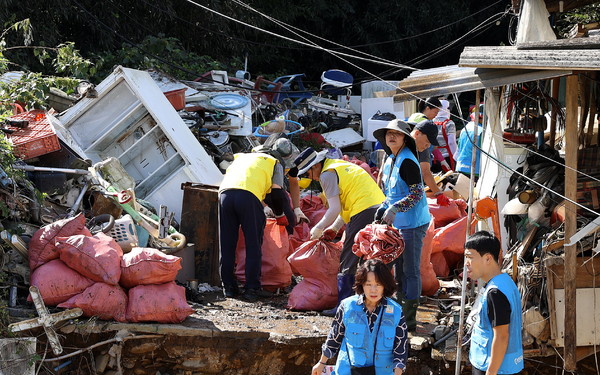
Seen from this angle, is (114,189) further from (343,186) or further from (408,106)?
(408,106)

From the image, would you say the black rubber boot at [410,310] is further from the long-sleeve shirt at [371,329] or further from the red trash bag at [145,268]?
the red trash bag at [145,268]

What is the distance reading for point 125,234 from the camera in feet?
23.8

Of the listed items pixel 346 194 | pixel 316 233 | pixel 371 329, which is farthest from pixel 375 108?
pixel 371 329

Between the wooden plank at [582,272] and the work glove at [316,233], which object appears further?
the work glove at [316,233]

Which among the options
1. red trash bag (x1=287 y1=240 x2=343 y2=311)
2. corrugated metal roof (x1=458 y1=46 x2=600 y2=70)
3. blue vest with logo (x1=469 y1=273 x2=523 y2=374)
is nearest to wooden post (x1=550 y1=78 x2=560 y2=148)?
corrugated metal roof (x1=458 y1=46 x2=600 y2=70)

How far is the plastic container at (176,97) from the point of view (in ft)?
35.2

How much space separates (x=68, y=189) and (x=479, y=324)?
471 centimetres

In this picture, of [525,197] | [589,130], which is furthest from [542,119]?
[525,197]

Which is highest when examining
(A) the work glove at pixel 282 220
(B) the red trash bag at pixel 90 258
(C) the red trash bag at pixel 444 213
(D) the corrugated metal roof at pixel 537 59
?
(D) the corrugated metal roof at pixel 537 59

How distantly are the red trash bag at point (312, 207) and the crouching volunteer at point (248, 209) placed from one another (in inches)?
63.1

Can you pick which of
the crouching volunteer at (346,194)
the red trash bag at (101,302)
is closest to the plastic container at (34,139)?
the red trash bag at (101,302)

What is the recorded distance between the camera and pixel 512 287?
4496mm

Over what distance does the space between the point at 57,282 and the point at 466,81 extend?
3.32 metres

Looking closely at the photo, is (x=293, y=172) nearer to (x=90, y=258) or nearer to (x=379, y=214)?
(x=379, y=214)
